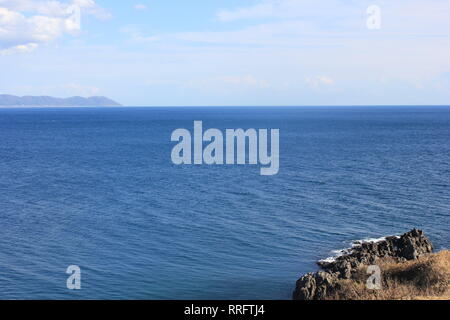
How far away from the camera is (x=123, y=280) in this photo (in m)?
34.9

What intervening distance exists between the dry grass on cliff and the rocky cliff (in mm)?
999

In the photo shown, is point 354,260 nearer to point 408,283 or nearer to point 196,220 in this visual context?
point 408,283

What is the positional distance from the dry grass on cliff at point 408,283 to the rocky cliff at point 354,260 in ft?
3.28

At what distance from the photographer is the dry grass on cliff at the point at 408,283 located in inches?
985

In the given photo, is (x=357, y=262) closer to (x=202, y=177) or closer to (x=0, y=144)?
(x=202, y=177)

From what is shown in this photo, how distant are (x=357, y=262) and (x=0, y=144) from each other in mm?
126499

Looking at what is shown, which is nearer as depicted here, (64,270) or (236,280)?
(236,280)

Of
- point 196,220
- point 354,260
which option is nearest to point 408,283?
point 354,260

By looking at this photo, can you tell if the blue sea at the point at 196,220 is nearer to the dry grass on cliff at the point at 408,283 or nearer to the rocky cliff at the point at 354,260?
the rocky cliff at the point at 354,260

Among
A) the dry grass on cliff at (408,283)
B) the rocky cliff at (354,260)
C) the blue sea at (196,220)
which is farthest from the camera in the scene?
the blue sea at (196,220)

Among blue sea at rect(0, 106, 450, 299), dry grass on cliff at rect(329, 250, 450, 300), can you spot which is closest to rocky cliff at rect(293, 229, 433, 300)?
dry grass on cliff at rect(329, 250, 450, 300)

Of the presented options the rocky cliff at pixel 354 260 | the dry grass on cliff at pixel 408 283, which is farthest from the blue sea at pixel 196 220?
the dry grass on cliff at pixel 408 283

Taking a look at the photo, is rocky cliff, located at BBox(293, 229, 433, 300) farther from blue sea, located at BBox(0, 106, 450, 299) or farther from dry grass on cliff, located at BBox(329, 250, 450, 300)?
blue sea, located at BBox(0, 106, 450, 299)

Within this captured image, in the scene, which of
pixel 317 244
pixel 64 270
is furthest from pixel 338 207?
pixel 64 270
